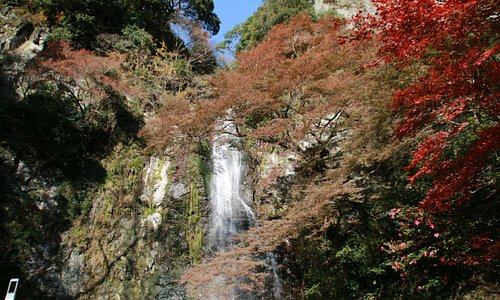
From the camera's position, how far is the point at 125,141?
1176 cm

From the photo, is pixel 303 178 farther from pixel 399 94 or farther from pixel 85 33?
pixel 85 33

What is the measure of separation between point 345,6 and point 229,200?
50.0 ft

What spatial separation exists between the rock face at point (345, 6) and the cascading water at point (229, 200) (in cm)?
1189

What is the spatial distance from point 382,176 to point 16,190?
1028 centimetres

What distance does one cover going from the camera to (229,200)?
10.0m

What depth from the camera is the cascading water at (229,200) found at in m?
8.70

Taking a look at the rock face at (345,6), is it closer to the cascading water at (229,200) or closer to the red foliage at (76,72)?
the cascading water at (229,200)

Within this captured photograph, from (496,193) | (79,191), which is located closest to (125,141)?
(79,191)

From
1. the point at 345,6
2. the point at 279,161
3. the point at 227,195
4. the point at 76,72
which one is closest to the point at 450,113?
the point at 227,195

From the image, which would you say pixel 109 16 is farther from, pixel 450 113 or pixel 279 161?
pixel 450 113

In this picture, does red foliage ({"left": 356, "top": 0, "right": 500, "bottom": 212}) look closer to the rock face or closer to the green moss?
the green moss

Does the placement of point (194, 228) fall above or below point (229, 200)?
below

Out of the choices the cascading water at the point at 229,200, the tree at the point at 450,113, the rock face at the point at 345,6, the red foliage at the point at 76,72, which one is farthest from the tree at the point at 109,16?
the tree at the point at 450,113

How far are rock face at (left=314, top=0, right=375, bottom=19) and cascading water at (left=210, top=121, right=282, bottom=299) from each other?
11886 mm
